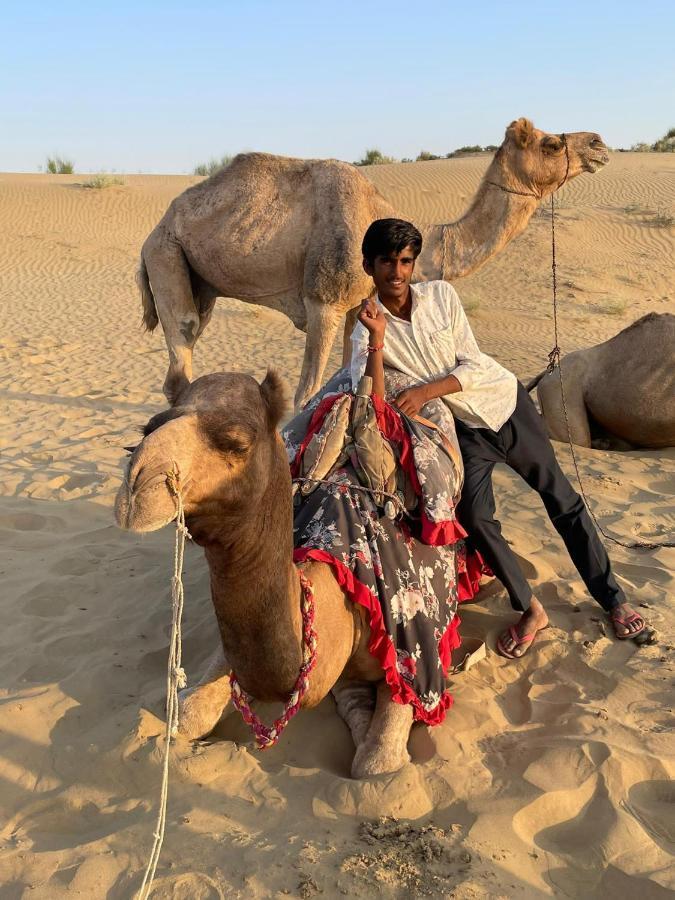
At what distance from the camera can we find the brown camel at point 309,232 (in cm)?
661

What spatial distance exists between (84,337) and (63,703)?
1160cm

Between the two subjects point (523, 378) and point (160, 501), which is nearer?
point (160, 501)

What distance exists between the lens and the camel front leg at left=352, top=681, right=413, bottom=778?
3070 millimetres

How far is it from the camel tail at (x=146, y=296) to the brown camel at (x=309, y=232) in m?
0.16

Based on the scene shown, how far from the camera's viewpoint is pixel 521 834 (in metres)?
2.74

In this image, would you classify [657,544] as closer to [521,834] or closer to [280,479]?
[521,834]

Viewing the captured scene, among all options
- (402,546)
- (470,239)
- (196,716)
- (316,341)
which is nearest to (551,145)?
(470,239)

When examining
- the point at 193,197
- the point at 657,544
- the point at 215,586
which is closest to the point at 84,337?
the point at 193,197

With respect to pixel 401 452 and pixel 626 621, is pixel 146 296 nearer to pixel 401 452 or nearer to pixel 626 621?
pixel 401 452

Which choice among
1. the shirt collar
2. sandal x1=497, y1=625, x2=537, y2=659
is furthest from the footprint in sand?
the shirt collar

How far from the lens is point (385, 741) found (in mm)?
3141

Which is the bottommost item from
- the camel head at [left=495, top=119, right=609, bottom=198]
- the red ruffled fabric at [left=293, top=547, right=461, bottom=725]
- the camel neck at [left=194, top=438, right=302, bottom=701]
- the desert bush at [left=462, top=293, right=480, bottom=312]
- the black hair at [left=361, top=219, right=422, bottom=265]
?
the desert bush at [left=462, top=293, right=480, bottom=312]

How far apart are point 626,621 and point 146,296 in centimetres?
557

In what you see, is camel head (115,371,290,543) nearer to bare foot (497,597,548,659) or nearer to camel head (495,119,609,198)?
bare foot (497,597,548,659)
